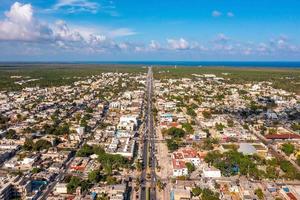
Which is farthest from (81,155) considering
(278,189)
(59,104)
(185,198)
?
(59,104)

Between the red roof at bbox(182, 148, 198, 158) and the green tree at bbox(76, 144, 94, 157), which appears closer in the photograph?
the red roof at bbox(182, 148, 198, 158)

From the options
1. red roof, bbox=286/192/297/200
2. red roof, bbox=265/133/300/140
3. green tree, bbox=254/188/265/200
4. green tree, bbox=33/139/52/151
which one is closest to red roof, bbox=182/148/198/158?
green tree, bbox=254/188/265/200

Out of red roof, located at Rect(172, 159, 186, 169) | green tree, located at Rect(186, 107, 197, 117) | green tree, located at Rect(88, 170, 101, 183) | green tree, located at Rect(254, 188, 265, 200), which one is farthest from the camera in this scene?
green tree, located at Rect(186, 107, 197, 117)

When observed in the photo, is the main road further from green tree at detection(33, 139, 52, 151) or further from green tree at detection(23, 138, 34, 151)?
green tree at detection(23, 138, 34, 151)

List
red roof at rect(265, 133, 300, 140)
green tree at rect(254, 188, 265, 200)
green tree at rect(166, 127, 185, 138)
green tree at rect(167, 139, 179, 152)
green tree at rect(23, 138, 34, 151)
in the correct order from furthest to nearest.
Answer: green tree at rect(166, 127, 185, 138) → red roof at rect(265, 133, 300, 140) → green tree at rect(167, 139, 179, 152) → green tree at rect(23, 138, 34, 151) → green tree at rect(254, 188, 265, 200)

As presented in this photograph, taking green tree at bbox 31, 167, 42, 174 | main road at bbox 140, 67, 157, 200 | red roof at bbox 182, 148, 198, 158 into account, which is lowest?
main road at bbox 140, 67, 157, 200

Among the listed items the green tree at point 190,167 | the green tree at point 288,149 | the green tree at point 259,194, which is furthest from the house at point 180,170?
the green tree at point 288,149

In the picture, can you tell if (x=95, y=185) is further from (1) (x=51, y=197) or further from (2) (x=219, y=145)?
(2) (x=219, y=145)

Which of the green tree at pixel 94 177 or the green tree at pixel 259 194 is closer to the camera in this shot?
the green tree at pixel 259 194

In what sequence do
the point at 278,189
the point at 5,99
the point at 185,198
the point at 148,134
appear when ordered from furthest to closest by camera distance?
1. the point at 5,99
2. the point at 148,134
3. the point at 278,189
4. the point at 185,198

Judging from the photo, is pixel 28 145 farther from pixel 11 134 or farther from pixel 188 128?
pixel 188 128

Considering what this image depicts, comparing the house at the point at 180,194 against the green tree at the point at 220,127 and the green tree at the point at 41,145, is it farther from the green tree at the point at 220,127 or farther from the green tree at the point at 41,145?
the green tree at the point at 220,127
